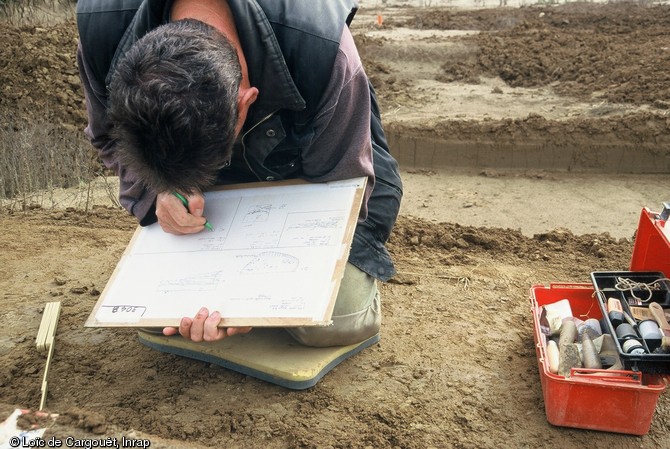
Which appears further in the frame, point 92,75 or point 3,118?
point 3,118

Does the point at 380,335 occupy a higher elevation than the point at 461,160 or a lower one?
higher

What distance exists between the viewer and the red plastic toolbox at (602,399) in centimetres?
213

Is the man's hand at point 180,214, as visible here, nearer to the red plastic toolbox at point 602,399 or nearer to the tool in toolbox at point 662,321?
the red plastic toolbox at point 602,399

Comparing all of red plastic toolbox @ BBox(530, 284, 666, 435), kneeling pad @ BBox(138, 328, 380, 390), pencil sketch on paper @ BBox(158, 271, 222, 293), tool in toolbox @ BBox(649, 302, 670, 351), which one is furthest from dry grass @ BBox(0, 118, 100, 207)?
tool in toolbox @ BBox(649, 302, 670, 351)

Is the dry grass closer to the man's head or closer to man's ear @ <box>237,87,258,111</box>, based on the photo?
man's ear @ <box>237,87,258,111</box>

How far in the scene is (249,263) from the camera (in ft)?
7.56

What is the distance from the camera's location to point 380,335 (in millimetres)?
2883

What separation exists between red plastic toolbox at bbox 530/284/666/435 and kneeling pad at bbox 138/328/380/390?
33.0 inches

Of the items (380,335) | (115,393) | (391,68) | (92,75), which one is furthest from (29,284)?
(391,68)

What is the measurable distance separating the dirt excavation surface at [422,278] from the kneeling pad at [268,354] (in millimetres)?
55

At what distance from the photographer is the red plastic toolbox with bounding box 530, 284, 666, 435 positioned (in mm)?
2131

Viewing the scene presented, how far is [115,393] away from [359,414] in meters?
0.98

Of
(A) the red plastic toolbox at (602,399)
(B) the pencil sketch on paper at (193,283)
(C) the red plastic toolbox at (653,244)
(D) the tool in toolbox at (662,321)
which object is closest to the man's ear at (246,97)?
(B) the pencil sketch on paper at (193,283)

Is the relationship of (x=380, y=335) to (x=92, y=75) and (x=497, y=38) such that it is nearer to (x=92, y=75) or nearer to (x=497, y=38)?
(x=92, y=75)
